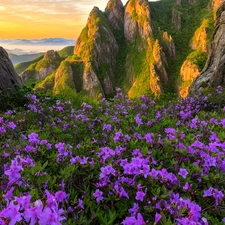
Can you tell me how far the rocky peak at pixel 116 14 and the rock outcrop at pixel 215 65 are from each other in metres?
106

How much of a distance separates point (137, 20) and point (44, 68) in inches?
1885

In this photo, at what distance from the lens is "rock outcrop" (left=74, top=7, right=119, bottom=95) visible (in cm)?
10125

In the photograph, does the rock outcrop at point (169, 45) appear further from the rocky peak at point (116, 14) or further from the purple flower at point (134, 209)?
the purple flower at point (134, 209)

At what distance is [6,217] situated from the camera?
1.62 metres

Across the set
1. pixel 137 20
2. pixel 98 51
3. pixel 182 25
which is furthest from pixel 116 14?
pixel 182 25

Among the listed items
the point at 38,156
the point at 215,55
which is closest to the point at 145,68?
the point at 215,55

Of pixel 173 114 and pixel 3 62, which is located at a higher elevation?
pixel 3 62

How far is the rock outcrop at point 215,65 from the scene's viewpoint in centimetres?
1384

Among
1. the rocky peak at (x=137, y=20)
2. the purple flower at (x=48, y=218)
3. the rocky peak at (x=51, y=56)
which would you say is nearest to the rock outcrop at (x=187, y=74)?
the rocky peak at (x=137, y=20)

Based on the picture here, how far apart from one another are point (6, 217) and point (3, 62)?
12.6 metres

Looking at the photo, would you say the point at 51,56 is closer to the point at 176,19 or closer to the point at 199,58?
the point at 176,19

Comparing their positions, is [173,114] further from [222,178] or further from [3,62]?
[3,62]

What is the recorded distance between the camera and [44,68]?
121625 millimetres

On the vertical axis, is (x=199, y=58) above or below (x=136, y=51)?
below
